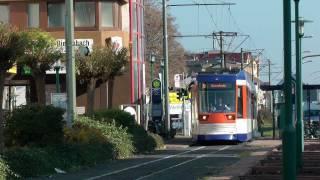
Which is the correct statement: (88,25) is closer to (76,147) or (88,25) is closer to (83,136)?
(83,136)

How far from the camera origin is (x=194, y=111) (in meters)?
40.9

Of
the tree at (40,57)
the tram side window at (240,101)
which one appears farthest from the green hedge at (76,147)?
the tram side window at (240,101)

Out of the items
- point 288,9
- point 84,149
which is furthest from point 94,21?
point 288,9

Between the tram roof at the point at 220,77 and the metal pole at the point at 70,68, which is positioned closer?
the metal pole at the point at 70,68

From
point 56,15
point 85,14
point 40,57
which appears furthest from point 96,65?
point 56,15

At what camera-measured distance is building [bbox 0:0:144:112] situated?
157 feet

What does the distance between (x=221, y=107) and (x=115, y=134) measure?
10.3 meters

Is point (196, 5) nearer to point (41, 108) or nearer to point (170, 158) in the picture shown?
point (170, 158)

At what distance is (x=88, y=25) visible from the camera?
48062mm

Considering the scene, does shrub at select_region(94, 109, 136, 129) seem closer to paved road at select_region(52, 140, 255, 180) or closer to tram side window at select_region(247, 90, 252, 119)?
paved road at select_region(52, 140, 255, 180)

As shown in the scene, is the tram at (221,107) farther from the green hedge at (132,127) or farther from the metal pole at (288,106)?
the metal pole at (288,106)

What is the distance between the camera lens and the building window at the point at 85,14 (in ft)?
158

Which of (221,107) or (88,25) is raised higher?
(88,25)

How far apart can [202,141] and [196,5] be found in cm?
1339
